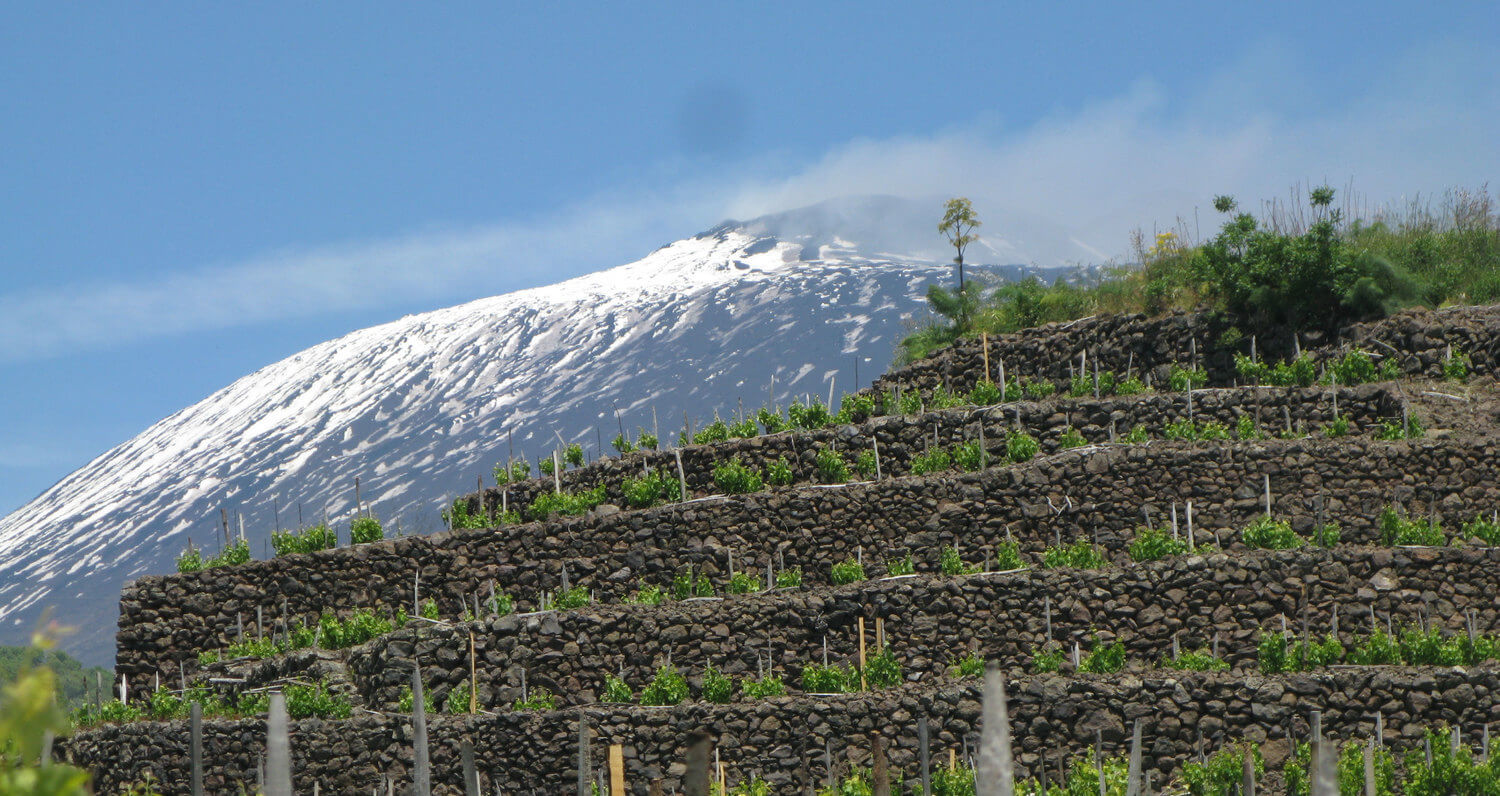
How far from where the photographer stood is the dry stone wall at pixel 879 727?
16.2 m

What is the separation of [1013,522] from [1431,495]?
5.76 metres

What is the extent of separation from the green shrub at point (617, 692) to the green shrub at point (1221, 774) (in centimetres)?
708

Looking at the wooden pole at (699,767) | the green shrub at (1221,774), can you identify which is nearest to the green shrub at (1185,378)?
the green shrub at (1221,774)

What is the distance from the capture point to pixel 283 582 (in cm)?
2347

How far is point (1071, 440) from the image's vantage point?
22.6m

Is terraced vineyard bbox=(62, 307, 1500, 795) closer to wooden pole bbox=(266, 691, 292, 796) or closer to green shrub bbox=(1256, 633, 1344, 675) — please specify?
green shrub bbox=(1256, 633, 1344, 675)

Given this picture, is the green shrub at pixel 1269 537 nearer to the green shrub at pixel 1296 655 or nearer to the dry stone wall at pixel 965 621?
the dry stone wall at pixel 965 621

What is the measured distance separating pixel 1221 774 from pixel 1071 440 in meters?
7.75

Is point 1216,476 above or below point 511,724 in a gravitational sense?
above

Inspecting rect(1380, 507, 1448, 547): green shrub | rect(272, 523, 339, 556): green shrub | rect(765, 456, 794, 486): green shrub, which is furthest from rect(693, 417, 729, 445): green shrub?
rect(1380, 507, 1448, 547): green shrub

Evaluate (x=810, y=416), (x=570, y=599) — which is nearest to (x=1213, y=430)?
(x=810, y=416)

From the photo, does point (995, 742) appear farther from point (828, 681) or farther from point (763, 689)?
point (763, 689)

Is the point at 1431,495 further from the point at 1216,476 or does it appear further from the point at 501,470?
the point at 501,470

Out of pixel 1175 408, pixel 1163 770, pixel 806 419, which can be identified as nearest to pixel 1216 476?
pixel 1175 408
